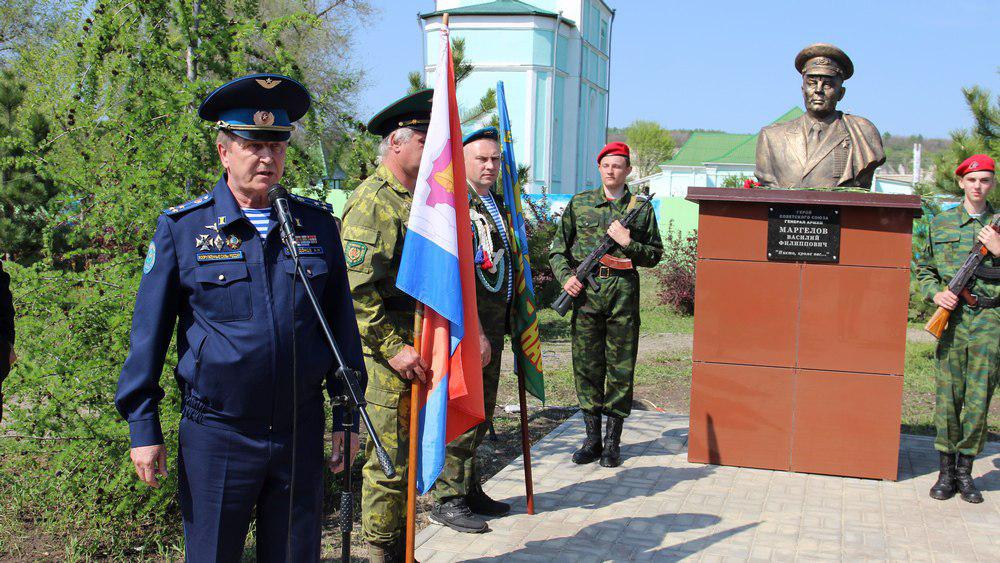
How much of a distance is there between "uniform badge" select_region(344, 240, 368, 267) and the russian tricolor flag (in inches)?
6.3

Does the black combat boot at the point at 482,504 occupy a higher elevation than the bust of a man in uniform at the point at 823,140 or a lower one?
lower

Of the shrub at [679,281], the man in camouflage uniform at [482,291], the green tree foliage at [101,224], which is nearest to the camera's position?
the green tree foliage at [101,224]

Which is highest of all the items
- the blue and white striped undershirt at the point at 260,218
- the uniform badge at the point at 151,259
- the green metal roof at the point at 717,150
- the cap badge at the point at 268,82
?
the green metal roof at the point at 717,150

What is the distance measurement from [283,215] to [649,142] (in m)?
88.5

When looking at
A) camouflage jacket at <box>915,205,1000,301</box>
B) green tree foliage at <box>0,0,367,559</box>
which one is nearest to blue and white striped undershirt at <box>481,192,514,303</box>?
green tree foliage at <box>0,0,367,559</box>

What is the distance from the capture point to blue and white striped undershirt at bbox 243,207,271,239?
8.58ft

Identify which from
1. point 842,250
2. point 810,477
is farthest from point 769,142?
point 810,477

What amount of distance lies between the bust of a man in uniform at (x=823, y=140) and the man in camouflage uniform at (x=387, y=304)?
116 inches

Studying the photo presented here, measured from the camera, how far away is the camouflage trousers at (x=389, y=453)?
11.6 ft

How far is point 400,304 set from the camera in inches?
146

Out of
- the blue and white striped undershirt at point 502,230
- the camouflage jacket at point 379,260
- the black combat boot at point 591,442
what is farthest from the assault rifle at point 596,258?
the camouflage jacket at point 379,260

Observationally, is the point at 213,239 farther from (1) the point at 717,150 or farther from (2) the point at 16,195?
(1) the point at 717,150

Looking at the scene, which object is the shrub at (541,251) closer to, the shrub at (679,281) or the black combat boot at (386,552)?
the shrub at (679,281)

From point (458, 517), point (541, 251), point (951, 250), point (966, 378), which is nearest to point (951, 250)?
point (951, 250)
